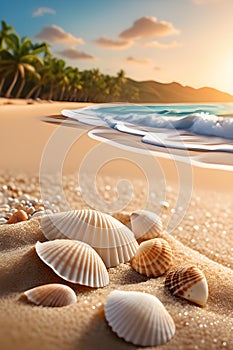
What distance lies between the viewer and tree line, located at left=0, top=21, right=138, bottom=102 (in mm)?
32594

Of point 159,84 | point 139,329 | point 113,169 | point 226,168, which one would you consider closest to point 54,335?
point 139,329

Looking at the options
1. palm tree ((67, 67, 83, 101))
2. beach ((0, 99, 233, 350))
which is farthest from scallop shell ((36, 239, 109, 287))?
palm tree ((67, 67, 83, 101))

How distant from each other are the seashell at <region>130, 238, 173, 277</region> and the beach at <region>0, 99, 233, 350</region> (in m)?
0.04

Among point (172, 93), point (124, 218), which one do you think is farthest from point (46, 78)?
point (124, 218)

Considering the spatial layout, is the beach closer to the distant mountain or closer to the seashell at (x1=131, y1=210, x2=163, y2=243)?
the seashell at (x1=131, y1=210, x2=163, y2=243)

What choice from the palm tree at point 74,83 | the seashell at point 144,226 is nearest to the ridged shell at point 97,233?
the seashell at point 144,226

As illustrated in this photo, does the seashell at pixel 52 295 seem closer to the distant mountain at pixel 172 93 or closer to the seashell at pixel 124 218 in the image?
the seashell at pixel 124 218

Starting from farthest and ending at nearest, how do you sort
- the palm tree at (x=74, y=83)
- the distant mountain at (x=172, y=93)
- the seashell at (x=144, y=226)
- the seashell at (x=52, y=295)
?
the palm tree at (x=74, y=83), the distant mountain at (x=172, y=93), the seashell at (x=144, y=226), the seashell at (x=52, y=295)

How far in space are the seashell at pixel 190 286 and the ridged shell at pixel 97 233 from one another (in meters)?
0.29

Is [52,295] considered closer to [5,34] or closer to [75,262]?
[75,262]

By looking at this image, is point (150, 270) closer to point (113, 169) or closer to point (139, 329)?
point (139, 329)

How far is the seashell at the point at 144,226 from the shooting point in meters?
2.09

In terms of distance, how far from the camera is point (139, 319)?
117cm

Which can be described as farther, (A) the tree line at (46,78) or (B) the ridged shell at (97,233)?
(A) the tree line at (46,78)
